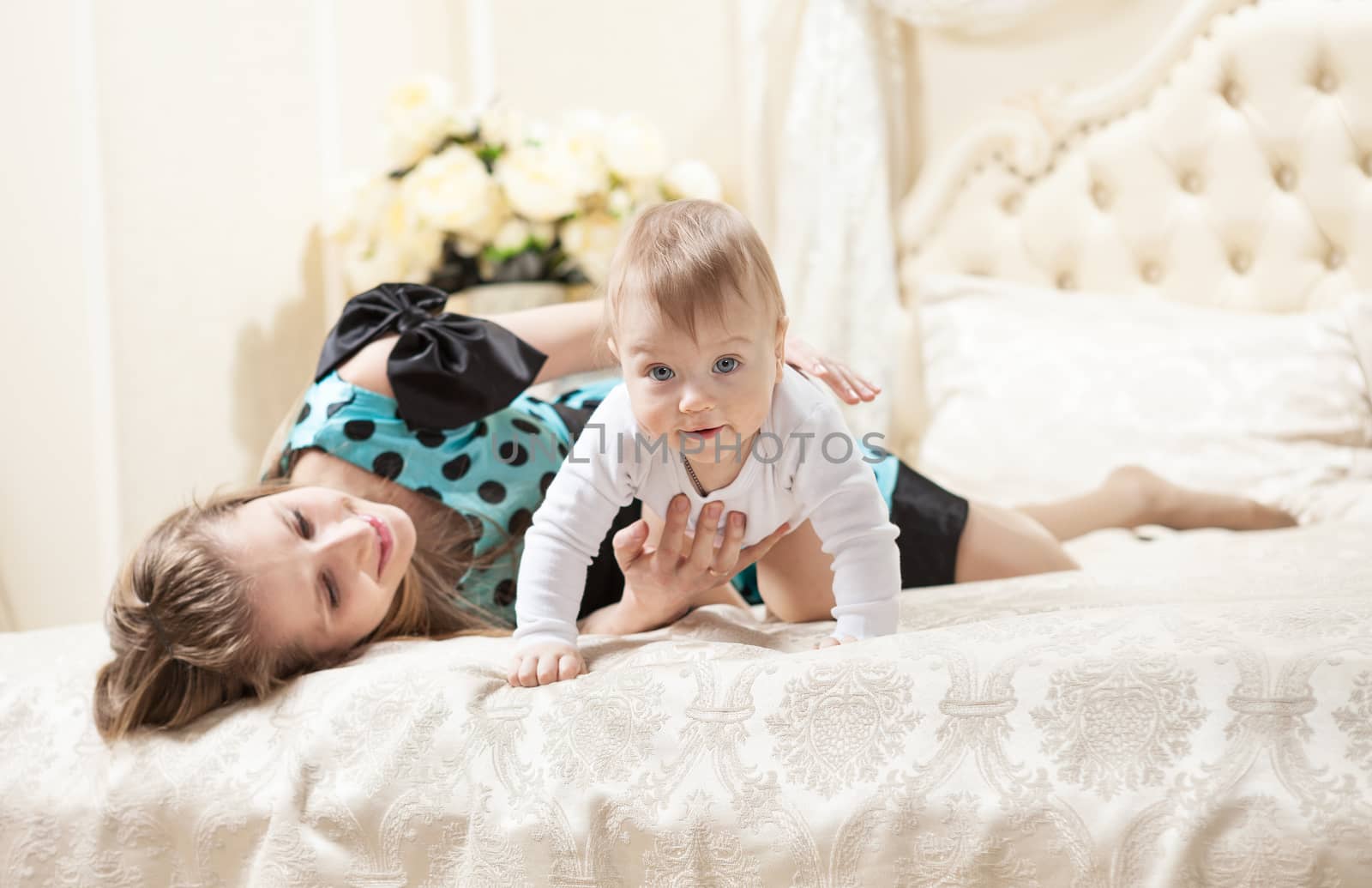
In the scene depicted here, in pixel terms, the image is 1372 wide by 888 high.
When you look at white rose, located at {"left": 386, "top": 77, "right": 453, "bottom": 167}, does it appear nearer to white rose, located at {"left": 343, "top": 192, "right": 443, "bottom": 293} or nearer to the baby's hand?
white rose, located at {"left": 343, "top": 192, "right": 443, "bottom": 293}

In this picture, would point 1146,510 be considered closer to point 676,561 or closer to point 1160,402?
point 1160,402

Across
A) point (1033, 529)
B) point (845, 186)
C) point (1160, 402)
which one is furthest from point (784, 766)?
point (845, 186)

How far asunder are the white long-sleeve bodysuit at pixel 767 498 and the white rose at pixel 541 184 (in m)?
1.68

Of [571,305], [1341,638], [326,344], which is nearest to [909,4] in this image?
[571,305]

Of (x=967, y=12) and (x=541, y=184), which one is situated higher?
(x=967, y=12)

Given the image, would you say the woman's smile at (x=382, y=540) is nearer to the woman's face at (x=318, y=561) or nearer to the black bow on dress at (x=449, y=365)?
the woman's face at (x=318, y=561)

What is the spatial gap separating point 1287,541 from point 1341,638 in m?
0.96

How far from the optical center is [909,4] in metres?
2.79

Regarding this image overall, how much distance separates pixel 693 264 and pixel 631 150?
1997 mm

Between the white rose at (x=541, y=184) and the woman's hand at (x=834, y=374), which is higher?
the white rose at (x=541, y=184)

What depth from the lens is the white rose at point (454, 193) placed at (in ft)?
8.86

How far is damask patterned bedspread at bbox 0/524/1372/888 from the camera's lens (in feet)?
2.63

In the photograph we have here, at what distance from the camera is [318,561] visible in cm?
130

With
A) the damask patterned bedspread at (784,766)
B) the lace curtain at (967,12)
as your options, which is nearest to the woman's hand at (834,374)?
the damask patterned bedspread at (784,766)
